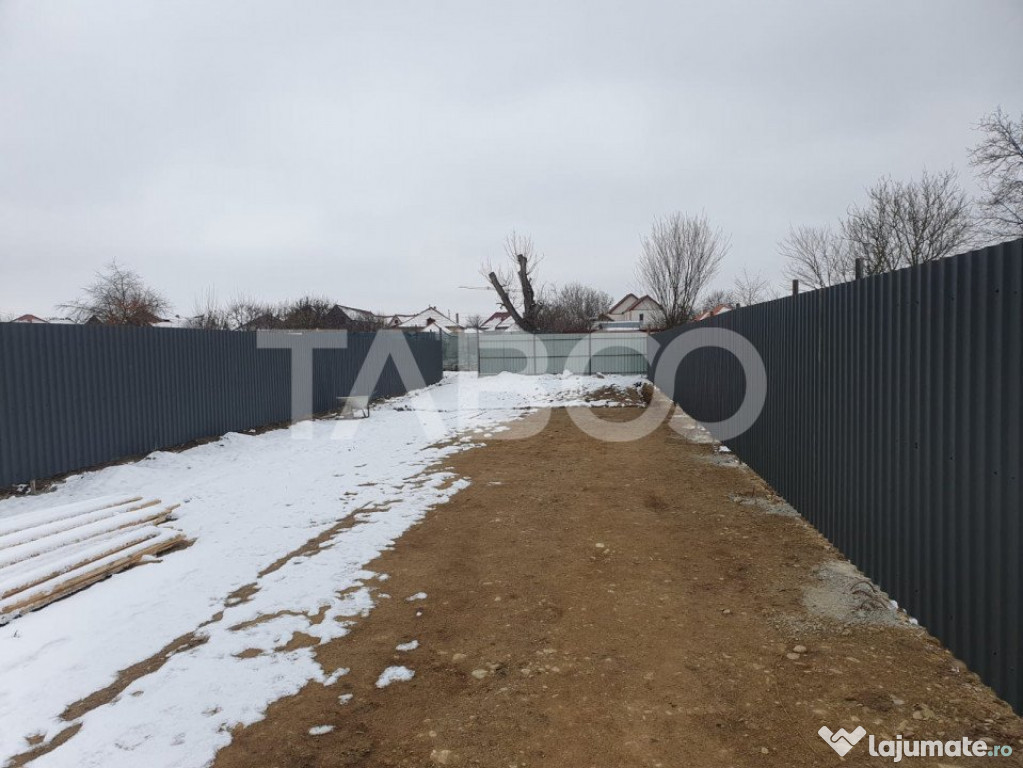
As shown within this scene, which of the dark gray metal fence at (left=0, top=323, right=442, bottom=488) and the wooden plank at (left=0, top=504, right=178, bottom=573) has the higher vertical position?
the dark gray metal fence at (left=0, top=323, right=442, bottom=488)

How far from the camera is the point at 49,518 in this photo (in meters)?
5.00

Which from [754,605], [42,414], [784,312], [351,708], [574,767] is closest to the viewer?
[574,767]

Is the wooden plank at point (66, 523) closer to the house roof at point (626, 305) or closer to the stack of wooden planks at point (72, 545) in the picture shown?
the stack of wooden planks at point (72, 545)

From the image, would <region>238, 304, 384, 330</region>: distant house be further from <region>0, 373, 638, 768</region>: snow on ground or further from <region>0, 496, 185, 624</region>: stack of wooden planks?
<region>0, 496, 185, 624</region>: stack of wooden planks

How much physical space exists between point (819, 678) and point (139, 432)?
9.56 metres

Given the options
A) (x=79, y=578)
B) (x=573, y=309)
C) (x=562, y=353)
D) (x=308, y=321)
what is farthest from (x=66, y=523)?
(x=573, y=309)

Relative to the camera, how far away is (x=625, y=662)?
311cm

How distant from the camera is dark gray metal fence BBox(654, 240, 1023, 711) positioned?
101 inches

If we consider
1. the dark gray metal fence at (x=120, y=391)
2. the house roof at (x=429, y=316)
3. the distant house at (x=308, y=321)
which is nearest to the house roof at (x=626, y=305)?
the house roof at (x=429, y=316)

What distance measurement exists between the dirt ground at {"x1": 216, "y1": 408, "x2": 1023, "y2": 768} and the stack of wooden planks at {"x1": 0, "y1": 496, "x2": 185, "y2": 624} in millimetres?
2254

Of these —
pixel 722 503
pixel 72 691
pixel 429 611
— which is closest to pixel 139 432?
pixel 72 691

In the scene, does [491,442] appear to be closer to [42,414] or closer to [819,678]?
[42,414]

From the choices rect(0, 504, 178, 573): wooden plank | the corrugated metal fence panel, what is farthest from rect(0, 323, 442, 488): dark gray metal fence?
the corrugated metal fence panel

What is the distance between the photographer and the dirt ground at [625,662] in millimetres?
2465
